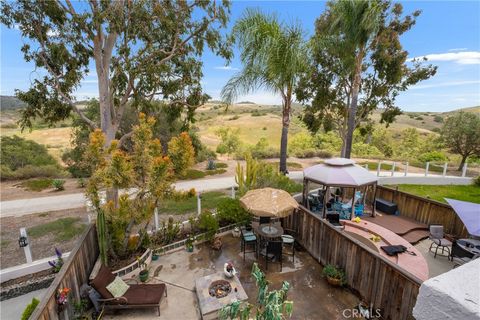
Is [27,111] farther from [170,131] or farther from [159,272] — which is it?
[170,131]

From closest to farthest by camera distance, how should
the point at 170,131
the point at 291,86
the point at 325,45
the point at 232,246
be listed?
the point at 232,246, the point at 291,86, the point at 325,45, the point at 170,131

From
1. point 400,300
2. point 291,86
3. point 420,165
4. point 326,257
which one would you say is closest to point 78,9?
point 291,86

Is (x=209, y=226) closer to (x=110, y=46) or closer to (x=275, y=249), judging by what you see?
(x=275, y=249)

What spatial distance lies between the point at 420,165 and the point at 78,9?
95.0 ft

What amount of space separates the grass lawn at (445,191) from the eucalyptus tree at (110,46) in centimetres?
1443

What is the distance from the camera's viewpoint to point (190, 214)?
38.1ft

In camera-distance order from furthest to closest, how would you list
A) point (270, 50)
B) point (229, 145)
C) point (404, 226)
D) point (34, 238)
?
point (229, 145) → point (270, 50) → point (404, 226) → point (34, 238)

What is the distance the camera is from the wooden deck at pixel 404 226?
9539mm

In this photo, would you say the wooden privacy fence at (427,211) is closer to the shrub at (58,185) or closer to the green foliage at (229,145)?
the shrub at (58,185)

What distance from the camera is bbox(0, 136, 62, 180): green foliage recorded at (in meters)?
18.9

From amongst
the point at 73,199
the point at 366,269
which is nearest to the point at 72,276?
the point at 366,269

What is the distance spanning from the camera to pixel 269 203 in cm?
744

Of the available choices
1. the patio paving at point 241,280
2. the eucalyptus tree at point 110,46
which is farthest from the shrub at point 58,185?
the patio paving at point 241,280

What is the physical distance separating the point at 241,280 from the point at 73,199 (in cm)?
1245
